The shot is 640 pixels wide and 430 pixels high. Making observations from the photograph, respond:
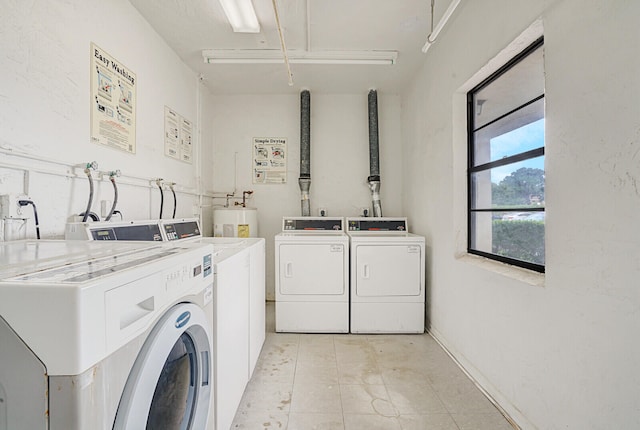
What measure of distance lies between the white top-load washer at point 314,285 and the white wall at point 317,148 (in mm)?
903

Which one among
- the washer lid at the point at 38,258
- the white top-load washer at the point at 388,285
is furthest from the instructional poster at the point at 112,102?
the white top-load washer at the point at 388,285

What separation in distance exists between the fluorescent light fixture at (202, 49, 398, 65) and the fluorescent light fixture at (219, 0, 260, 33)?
469 mm

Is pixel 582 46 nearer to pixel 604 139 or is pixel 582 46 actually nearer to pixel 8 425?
pixel 604 139

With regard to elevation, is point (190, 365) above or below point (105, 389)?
below

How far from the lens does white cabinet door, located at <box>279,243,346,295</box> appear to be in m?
2.51

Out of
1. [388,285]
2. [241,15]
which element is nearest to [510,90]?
[388,285]

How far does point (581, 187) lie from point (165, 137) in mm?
2657

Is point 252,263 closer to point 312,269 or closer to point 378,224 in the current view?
point 312,269

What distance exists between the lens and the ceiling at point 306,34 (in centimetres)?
194

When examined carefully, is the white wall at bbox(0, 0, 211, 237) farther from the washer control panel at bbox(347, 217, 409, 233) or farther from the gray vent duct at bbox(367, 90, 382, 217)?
the gray vent duct at bbox(367, 90, 382, 217)

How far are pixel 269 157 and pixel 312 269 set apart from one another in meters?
1.54

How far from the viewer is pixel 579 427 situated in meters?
1.07

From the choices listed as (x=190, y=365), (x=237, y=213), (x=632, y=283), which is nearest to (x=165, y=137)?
(x=237, y=213)

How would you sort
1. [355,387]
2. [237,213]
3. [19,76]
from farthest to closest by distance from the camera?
[237,213]
[355,387]
[19,76]
